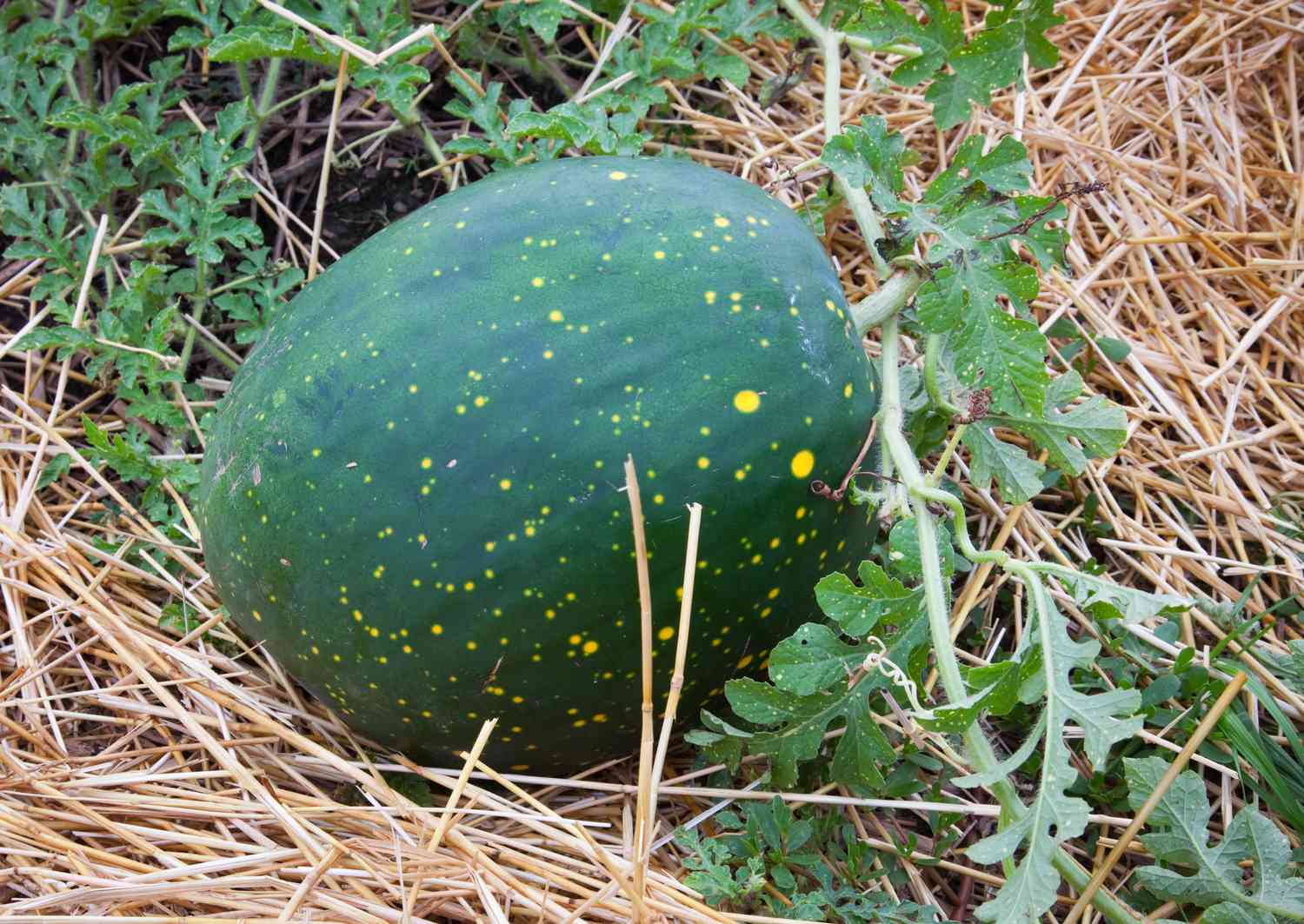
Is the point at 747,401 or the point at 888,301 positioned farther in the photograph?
the point at 888,301

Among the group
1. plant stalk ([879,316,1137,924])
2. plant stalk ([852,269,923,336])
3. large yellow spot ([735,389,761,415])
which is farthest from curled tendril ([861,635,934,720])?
plant stalk ([852,269,923,336])

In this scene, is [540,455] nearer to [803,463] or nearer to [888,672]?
[803,463]

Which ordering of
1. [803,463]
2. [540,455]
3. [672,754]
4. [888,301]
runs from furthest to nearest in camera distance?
[672,754] → [888,301] → [803,463] → [540,455]

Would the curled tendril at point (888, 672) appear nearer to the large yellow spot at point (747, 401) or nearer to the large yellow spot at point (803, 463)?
the large yellow spot at point (803, 463)

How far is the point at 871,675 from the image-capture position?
203cm

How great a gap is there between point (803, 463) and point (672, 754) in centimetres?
80

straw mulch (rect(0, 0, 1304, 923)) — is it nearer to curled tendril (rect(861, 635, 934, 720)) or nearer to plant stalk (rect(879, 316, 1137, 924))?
plant stalk (rect(879, 316, 1137, 924))

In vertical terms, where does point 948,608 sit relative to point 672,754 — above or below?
above

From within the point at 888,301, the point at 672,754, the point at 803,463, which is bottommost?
the point at 672,754

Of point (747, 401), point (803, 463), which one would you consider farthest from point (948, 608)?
point (747, 401)

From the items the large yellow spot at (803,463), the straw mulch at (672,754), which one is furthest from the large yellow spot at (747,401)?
the straw mulch at (672,754)

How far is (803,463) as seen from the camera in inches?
78.4

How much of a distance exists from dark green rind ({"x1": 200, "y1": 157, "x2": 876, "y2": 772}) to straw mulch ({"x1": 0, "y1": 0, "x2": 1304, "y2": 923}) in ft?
0.83

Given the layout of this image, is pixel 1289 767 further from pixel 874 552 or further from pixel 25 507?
pixel 25 507
